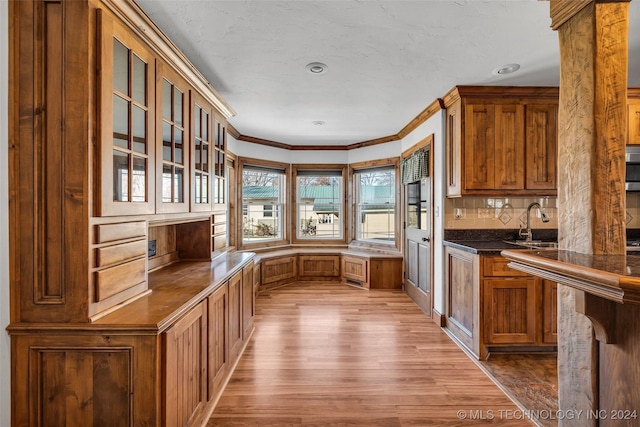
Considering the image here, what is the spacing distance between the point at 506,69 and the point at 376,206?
10.5 ft

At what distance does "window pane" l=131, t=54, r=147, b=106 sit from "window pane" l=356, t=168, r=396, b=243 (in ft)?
13.7

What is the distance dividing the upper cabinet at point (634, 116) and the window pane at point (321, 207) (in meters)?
3.89

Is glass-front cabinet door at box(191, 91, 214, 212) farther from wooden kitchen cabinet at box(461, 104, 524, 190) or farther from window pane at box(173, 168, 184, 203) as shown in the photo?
wooden kitchen cabinet at box(461, 104, 524, 190)

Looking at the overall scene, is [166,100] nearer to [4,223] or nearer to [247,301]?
[4,223]

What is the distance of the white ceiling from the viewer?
1.92m

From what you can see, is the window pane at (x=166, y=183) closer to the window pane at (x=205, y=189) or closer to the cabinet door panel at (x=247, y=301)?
the window pane at (x=205, y=189)

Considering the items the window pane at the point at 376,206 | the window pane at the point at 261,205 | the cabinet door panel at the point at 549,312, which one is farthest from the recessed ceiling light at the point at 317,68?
the window pane at the point at 376,206

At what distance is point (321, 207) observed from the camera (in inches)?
237

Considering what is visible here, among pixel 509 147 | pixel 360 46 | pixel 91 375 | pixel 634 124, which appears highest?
pixel 360 46

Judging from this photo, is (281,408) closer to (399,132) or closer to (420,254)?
(420,254)

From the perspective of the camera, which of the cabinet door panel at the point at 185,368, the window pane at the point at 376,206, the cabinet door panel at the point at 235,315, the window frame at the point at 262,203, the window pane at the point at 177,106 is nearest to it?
the cabinet door panel at the point at 185,368

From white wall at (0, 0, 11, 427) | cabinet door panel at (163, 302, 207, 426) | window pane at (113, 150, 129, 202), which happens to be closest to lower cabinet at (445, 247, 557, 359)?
cabinet door panel at (163, 302, 207, 426)

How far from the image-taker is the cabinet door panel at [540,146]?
10.5 feet

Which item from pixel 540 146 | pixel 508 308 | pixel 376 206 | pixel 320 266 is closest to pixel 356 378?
pixel 508 308
